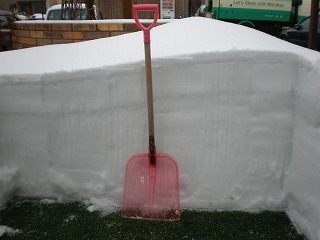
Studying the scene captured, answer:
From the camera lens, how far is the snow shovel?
180cm

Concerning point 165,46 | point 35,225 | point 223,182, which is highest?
point 165,46

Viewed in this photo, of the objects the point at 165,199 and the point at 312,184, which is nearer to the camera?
the point at 312,184

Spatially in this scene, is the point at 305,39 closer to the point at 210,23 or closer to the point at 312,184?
the point at 210,23

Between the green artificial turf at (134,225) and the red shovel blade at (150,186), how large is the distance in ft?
0.27

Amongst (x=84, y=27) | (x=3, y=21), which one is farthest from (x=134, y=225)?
(x=3, y=21)

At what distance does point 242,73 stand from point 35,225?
4.62 ft

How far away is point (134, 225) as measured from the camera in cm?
174

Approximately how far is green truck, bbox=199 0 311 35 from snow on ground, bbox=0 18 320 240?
26.3 ft

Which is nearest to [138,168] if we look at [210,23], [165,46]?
[165,46]

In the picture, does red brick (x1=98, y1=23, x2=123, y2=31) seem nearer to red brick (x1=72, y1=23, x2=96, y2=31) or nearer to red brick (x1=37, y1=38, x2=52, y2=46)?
red brick (x1=72, y1=23, x2=96, y2=31)

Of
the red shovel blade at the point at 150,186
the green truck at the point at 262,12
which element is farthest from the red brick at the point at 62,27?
the green truck at the point at 262,12

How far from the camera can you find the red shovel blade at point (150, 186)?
1.82 meters

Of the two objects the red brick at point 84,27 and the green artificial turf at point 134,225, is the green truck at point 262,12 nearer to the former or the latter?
the red brick at point 84,27

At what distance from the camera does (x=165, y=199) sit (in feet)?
6.01
